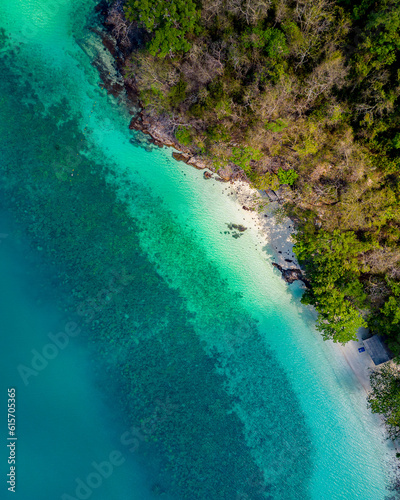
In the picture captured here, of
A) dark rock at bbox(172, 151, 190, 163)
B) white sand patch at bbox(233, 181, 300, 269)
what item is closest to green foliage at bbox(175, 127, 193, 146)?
dark rock at bbox(172, 151, 190, 163)

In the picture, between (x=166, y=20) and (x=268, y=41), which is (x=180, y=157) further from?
(x=268, y=41)

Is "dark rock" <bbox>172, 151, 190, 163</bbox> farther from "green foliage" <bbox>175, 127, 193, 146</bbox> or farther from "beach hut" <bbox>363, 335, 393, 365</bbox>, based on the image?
"beach hut" <bbox>363, 335, 393, 365</bbox>

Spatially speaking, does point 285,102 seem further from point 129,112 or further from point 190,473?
point 190,473

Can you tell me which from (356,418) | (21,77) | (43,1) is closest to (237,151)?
(21,77)

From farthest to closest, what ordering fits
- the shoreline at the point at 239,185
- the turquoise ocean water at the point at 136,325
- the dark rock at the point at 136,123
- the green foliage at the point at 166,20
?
the dark rock at the point at 136,123
the shoreline at the point at 239,185
the turquoise ocean water at the point at 136,325
the green foliage at the point at 166,20

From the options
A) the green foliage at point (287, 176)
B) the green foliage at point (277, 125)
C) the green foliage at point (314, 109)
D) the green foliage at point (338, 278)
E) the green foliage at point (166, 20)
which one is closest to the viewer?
the green foliage at point (166, 20)

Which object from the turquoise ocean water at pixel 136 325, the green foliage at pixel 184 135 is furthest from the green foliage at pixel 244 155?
the green foliage at pixel 184 135

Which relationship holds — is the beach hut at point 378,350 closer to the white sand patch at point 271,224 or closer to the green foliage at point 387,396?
the green foliage at point 387,396
